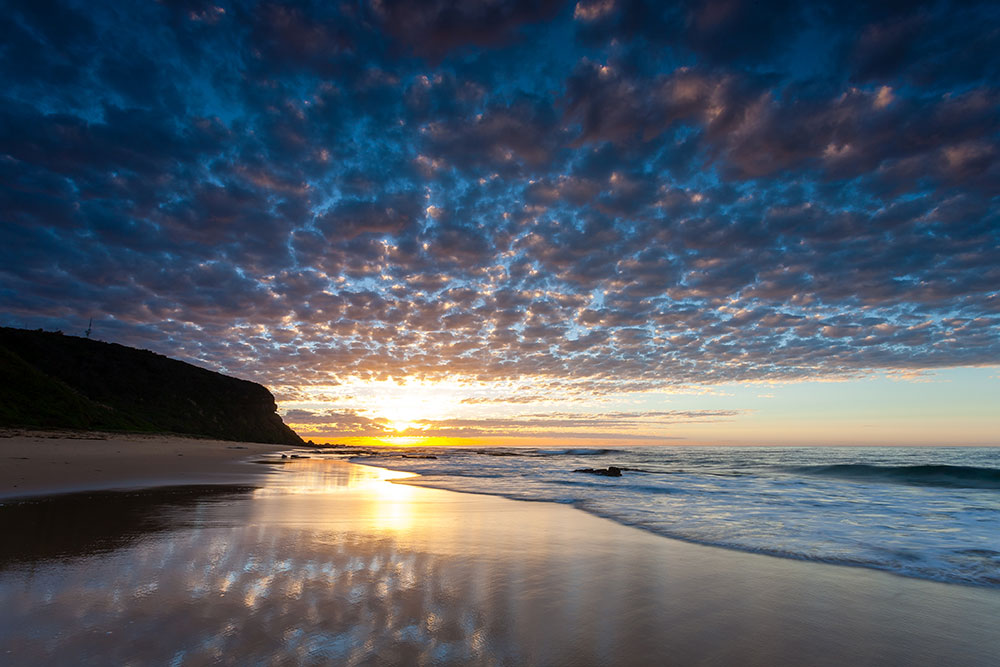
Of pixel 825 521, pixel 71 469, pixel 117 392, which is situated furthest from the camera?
pixel 117 392

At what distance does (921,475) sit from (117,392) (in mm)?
75781

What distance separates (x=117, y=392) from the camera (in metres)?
55.0

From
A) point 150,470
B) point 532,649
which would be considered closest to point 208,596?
point 532,649

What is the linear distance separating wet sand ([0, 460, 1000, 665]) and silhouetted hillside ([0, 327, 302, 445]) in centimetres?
3225

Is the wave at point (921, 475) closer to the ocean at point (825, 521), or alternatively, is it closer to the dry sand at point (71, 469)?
the ocean at point (825, 521)

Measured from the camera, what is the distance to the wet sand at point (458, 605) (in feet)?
11.2

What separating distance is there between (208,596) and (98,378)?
222 feet

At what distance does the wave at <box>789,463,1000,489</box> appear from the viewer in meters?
25.0

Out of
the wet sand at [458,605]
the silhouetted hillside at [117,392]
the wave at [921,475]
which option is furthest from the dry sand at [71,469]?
the wave at [921,475]

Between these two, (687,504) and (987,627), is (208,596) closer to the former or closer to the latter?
(987,627)

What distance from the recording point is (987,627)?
4.58 m

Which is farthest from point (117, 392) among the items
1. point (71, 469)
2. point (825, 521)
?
point (825, 521)

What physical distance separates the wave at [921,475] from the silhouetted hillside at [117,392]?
50628 mm

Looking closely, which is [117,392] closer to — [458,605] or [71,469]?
[71,469]
